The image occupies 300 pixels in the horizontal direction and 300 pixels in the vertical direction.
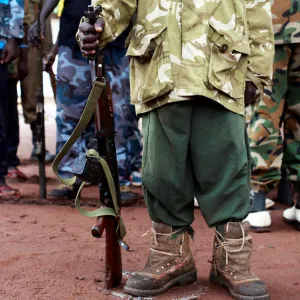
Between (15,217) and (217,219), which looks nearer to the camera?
(217,219)

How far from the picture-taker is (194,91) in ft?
8.91

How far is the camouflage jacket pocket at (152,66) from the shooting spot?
9.05ft

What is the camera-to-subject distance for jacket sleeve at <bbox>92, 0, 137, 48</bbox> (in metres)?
2.75

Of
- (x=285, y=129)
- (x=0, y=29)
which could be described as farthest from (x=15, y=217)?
(x=285, y=129)

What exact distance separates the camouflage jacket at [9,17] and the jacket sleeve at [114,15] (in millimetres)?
2416

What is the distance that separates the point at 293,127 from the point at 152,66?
176 cm

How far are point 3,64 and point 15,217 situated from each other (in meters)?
1.33

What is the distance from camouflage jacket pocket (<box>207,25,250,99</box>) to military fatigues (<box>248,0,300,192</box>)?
4.49 feet

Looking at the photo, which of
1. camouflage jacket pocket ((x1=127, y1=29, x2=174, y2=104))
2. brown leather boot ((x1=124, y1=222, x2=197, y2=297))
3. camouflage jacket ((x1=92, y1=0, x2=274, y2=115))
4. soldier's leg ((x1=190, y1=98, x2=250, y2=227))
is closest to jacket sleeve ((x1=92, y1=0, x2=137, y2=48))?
camouflage jacket ((x1=92, y1=0, x2=274, y2=115))

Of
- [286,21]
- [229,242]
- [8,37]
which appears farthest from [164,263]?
[8,37]

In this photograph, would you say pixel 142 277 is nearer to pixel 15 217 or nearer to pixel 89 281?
pixel 89 281

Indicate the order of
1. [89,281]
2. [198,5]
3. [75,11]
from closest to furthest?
[198,5]
[89,281]
[75,11]

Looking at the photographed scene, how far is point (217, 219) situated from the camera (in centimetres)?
291

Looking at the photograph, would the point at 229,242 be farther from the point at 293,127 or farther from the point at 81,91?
the point at 81,91
